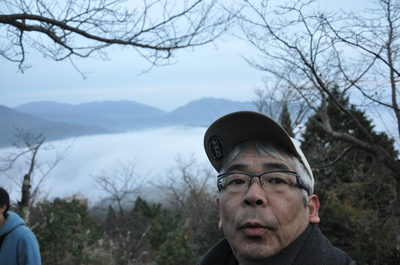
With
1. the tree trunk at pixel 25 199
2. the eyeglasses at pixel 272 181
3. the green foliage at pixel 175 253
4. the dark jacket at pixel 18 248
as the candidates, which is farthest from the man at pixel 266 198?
the green foliage at pixel 175 253

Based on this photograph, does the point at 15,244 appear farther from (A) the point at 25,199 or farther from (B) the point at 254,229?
(A) the point at 25,199

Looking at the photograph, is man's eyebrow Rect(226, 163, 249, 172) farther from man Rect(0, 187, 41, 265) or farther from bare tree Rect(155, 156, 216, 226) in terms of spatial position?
bare tree Rect(155, 156, 216, 226)

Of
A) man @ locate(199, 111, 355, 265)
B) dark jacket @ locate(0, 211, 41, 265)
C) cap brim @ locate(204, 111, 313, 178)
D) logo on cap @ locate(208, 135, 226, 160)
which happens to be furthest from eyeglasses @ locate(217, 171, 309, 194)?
dark jacket @ locate(0, 211, 41, 265)

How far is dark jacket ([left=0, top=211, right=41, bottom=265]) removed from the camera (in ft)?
10.7

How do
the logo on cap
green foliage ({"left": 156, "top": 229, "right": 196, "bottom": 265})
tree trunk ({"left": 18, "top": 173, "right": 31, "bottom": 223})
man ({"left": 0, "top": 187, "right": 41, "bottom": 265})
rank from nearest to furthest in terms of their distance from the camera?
the logo on cap < man ({"left": 0, "top": 187, "right": 41, "bottom": 265}) < tree trunk ({"left": 18, "top": 173, "right": 31, "bottom": 223}) < green foliage ({"left": 156, "top": 229, "right": 196, "bottom": 265})

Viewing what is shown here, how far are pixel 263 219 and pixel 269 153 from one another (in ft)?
0.85

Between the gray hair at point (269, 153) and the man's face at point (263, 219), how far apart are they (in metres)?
0.04

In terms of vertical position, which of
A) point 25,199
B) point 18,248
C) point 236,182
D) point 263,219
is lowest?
point 25,199

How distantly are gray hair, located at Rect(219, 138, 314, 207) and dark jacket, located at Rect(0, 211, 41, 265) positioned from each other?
8.02ft

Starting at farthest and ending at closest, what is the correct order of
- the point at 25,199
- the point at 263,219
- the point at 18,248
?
the point at 25,199
the point at 18,248
the point at 263,219

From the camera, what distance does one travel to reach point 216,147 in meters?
1.65

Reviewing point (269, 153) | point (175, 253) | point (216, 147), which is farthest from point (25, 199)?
point (269, 153)

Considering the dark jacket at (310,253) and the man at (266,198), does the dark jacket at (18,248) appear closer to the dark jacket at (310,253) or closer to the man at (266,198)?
the man at (266,198)

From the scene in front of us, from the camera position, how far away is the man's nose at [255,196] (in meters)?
1.33
